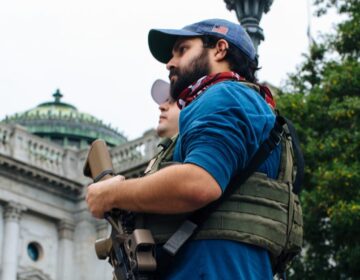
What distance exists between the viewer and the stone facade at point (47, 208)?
101ft

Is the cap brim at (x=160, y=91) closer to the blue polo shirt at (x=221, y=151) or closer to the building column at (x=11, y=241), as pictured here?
the blue polo shirt at (x=221, y=151)

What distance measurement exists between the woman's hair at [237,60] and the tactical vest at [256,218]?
39 centimetres

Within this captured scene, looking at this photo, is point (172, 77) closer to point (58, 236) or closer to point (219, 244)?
point (219, 244)

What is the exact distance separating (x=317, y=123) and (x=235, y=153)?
1655 centimetres

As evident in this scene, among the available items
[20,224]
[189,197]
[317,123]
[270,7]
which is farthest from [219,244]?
[20,224]

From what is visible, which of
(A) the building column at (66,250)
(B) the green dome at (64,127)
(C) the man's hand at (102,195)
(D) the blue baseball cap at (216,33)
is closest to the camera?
(C) the man's hand at (102,195)

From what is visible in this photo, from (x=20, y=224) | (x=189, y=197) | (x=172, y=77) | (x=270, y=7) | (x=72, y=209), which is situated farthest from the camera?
(x=72, y=209)

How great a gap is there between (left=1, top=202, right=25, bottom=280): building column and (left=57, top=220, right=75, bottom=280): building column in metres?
2.23

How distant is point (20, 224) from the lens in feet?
102

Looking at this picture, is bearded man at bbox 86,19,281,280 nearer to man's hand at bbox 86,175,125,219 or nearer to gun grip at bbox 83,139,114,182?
man's hand at bbox 86,175,125,219

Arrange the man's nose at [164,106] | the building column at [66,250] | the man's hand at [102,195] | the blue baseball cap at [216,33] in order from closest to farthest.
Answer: the man's hand at [102,195] → the blue baseball cap at [216,33] → the man's nose at [164,106] → the building column at [66,250]

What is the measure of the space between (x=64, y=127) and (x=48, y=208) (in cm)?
731

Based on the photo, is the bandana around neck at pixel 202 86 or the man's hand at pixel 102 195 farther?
the bandana around neck at pixel 202 86

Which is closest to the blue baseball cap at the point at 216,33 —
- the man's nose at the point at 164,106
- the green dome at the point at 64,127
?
the man's nose at the point at 164,106
